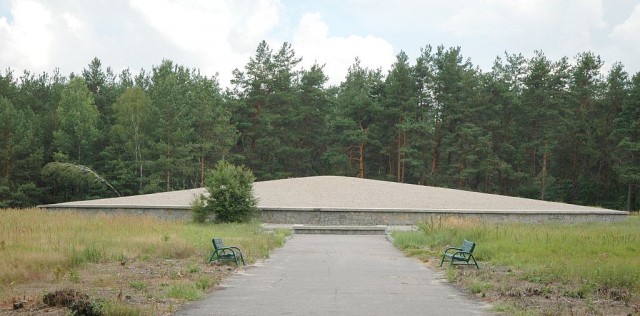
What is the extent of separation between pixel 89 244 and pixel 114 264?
2.52m

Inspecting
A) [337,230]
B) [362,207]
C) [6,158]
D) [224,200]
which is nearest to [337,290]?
[337,230]

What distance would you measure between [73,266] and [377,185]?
2910cm

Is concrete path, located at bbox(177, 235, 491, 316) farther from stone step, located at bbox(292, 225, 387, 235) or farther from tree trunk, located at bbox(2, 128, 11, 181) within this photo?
tree trunk, located at bbox(2, 128, 11, 181)

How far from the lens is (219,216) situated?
28.1 meters

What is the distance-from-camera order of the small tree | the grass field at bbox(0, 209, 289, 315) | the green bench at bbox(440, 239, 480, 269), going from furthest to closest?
the small tree → the green bench at bbox(440, 239, 480, 269) → the grass field at bbox(0, 209, 289, 315)

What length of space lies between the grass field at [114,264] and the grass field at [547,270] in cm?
467

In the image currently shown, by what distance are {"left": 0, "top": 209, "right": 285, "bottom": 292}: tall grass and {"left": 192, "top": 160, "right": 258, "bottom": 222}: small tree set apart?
351 centimetres

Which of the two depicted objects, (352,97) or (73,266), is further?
(352,97)

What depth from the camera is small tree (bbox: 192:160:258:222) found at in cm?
2800

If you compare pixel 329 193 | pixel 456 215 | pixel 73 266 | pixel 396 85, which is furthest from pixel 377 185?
pixel 73 266

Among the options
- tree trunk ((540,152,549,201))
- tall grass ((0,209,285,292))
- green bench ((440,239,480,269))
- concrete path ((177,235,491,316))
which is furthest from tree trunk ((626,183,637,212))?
green bench ((440,239,480,269))

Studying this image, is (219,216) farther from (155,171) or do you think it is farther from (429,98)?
(429,98)

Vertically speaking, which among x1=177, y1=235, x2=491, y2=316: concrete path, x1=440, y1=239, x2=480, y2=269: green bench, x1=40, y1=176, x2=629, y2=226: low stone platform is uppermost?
x1=40, y1=176, x2=629, y2=226: low stone platform

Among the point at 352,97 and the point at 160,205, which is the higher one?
the point at 352,97
